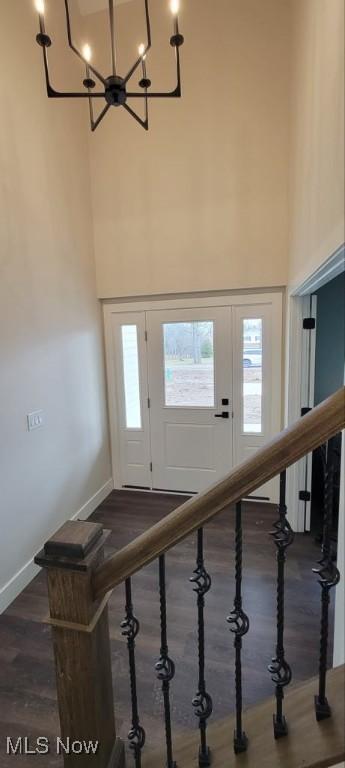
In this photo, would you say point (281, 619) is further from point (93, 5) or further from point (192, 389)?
point (93, 5)

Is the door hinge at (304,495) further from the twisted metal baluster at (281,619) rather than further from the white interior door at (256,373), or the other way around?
the twisted metal baluster at (281,619)

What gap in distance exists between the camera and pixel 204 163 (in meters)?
3.41

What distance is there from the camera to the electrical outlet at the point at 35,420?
9.12 feet

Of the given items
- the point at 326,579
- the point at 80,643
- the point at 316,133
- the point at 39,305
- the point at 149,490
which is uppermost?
the point at 316,133

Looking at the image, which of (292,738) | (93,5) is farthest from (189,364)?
(93,5)

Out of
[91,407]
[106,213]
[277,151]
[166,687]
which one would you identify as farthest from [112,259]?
[166,687]

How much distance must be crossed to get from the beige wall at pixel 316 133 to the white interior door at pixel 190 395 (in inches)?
44.2

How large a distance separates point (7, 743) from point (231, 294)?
11.3 ft

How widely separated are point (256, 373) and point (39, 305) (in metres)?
2.10

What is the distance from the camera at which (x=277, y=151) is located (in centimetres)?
321

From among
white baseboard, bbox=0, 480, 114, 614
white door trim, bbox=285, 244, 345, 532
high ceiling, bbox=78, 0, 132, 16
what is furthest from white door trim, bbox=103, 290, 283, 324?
high ceiling, bbox=78, 0, 132, 16

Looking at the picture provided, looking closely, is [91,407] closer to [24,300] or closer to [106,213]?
[24,300]

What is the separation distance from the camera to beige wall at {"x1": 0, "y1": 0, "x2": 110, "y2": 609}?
2547mm

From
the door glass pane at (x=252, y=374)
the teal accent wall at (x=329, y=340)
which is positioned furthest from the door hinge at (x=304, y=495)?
the teal accent wall at (x=329, y=340)
